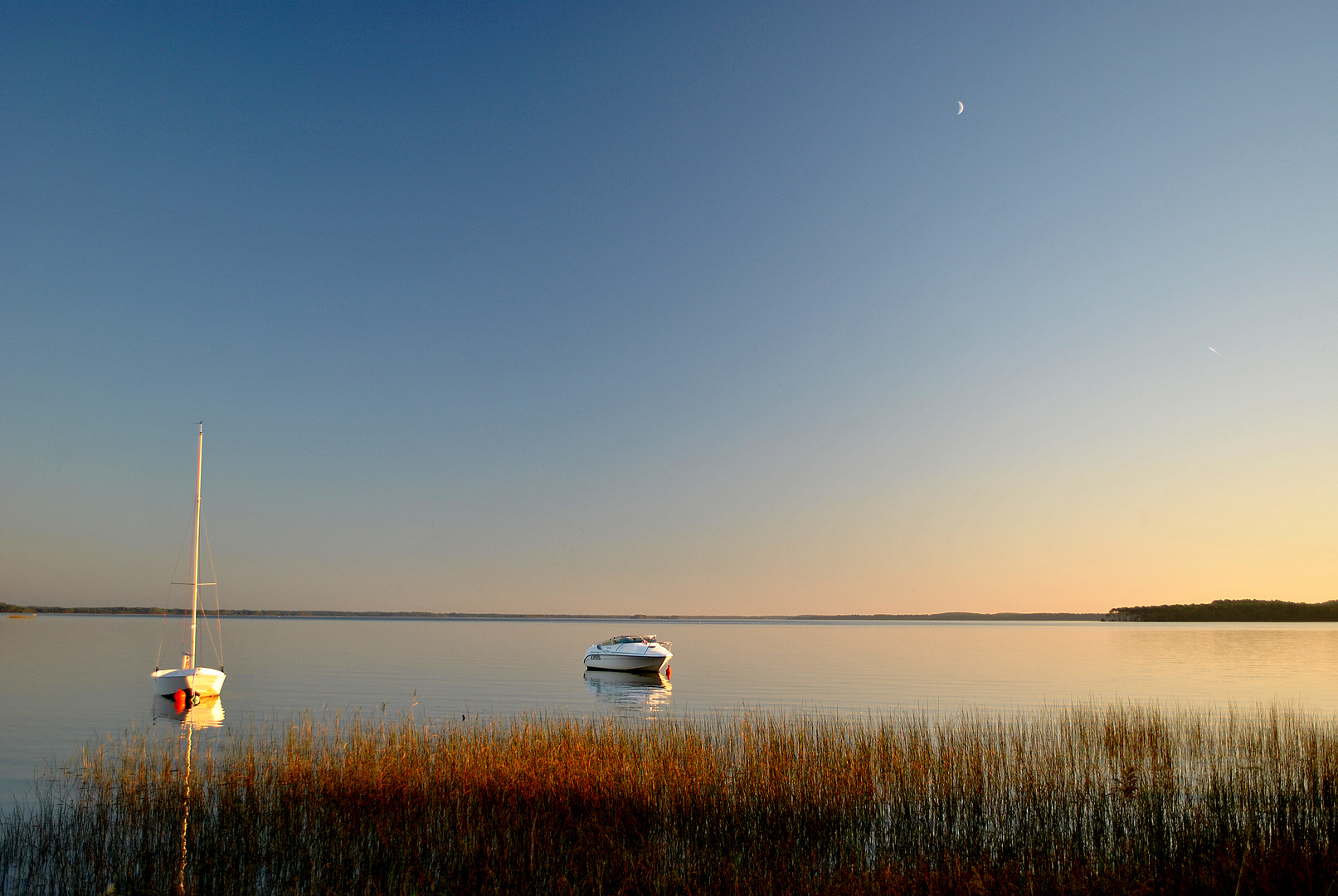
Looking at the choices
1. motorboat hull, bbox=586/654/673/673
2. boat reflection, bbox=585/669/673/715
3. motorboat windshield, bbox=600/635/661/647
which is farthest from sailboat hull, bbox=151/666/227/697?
motorboat windshield, bbox=600/635/661/647

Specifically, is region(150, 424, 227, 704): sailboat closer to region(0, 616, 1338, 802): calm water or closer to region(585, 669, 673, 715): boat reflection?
region(0, 616, 1338, 802): calm water

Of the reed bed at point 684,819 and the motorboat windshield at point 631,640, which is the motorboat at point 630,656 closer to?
the motorboat windshield at point 631,640

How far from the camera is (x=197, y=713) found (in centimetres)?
3167

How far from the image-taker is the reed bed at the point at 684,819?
32.0ft

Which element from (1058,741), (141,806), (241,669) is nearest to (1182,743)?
(1058,741)

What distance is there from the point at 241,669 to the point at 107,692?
15.7 metres

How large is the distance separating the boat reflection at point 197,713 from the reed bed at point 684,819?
11086mm

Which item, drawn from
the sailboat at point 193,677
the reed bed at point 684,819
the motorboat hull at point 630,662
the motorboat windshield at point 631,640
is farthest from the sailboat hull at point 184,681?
the motorboat windshield at point 631,640

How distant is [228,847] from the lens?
1155cm

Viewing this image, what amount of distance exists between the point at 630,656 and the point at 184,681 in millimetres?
27216

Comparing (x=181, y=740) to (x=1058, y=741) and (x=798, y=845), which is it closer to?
(x=798, y=845)

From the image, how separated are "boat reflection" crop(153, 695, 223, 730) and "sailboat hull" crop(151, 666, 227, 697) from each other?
46cm

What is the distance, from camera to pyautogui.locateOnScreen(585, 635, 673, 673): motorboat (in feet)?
175

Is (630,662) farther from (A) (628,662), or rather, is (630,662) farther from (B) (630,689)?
(B) (630,689)
